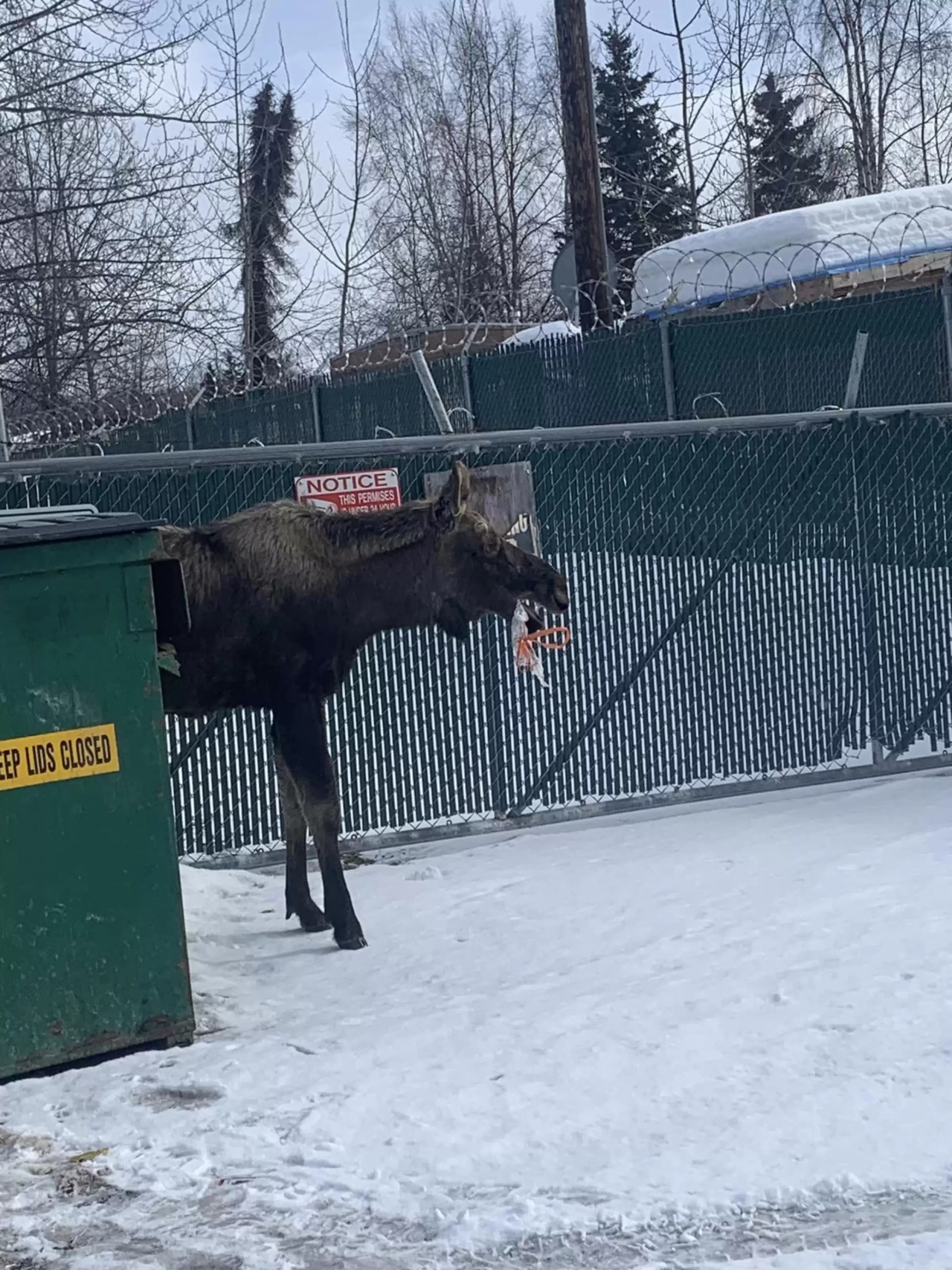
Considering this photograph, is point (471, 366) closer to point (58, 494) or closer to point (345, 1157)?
point (58, 494)

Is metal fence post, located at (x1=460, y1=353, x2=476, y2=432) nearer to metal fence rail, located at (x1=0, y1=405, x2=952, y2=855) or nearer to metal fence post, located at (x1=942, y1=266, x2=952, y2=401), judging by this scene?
metal fence post, located at (x1=942, y1=266, x2=952, y2=401)

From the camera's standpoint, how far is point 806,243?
16844 mm

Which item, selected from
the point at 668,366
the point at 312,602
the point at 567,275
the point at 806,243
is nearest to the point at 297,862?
the point at 312,602

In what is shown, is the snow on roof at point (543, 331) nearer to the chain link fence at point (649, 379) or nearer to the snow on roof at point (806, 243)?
the chain link fence at point (649, 379)

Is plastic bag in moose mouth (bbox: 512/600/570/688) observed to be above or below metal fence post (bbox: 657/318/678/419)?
below

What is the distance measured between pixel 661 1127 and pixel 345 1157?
0.88m

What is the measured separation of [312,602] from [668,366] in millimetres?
8871

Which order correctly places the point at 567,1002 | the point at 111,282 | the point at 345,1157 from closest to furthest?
the point at 345,1157, the point at 567,1002, the point at 111,282

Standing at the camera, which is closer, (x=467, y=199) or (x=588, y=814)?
(x=588, y=814)

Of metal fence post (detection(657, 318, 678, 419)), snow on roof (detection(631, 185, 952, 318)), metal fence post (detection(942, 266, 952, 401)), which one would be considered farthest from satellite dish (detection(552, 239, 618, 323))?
metal fence post (detection(942, 266, 952, 401))

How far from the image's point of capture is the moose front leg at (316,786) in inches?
250

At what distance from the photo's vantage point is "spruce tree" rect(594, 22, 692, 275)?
40.4 metres

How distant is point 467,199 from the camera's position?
3681 cm

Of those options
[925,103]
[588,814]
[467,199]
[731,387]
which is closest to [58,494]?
[588,814]
